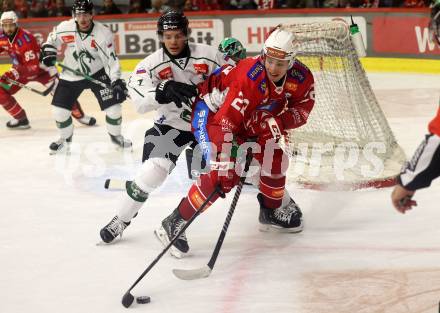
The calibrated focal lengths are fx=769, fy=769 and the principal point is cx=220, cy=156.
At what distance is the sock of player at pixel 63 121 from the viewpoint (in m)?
5.73

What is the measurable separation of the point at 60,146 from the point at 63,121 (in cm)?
21

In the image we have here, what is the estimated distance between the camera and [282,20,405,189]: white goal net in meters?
4.78

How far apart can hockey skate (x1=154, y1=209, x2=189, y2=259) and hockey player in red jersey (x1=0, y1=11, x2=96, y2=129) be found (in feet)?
9.93

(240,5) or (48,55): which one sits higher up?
(48,55)

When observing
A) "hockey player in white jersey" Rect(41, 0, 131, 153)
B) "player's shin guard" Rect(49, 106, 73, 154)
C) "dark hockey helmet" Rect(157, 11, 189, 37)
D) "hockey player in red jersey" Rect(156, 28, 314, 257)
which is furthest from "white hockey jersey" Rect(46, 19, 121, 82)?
"hockey player in red jersey" Rect(156, 28, 314, 257)

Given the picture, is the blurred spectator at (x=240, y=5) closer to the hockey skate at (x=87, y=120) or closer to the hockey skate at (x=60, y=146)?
the hockey skate at (x=87, y=120)

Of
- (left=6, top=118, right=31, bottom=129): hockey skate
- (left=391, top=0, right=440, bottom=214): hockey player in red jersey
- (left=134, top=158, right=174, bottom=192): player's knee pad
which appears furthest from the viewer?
(left=6, top=118, right=31, bottom=129): hockey skate

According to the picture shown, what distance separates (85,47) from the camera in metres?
5.71

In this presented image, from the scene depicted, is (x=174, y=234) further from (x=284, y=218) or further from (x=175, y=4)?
(x=175, y=4)

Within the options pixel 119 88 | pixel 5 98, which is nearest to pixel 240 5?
pixel 5 98

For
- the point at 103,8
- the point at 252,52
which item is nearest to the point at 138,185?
the point at 252,52

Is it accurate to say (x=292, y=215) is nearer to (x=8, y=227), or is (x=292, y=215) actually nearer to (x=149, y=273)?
(x=149, y=273)

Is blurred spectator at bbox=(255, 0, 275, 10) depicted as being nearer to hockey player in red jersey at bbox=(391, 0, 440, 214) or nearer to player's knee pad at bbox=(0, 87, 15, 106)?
player's knee pad at bbox=(0, 87, 15, 106)

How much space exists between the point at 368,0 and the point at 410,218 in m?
5.35
